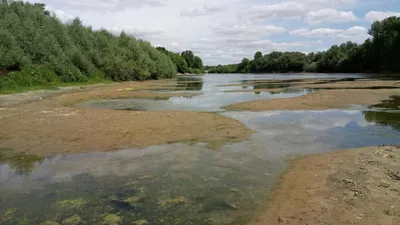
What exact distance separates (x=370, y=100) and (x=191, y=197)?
21.2 metres

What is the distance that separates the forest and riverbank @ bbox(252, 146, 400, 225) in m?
31.3

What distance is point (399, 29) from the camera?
85125 mm

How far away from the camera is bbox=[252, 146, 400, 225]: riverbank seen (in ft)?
19.2

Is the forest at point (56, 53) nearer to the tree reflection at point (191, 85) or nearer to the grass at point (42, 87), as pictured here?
the grass at point (42, 87)

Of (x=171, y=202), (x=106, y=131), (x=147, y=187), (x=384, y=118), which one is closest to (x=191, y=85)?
(x=384, y=118)

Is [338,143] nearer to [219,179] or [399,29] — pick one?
[219,179]

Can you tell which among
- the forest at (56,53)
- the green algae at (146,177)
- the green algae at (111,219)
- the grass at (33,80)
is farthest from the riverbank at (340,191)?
the forest at (56,53)

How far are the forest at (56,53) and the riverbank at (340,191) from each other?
31.3 meters

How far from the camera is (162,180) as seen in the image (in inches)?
323

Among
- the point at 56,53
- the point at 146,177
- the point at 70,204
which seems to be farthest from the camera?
the point at 56,53

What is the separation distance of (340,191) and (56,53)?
4957 centimetres

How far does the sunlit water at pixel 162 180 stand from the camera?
20.9ft

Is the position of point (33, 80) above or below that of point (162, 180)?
above

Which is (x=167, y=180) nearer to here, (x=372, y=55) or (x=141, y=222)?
(x=141, y=222)
